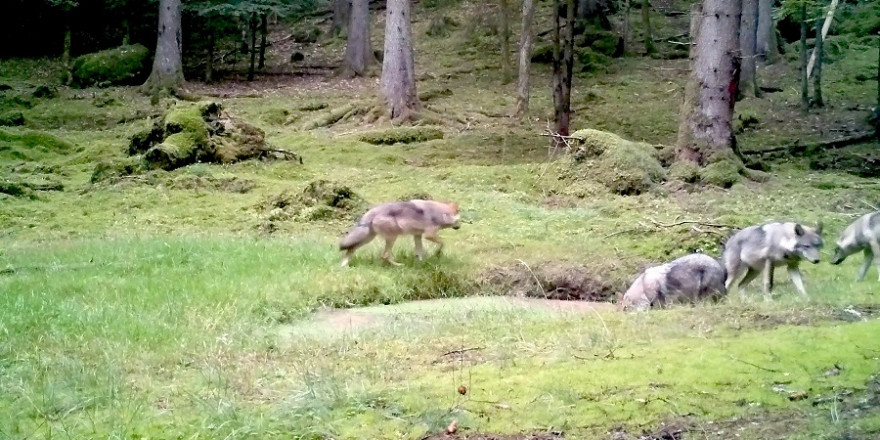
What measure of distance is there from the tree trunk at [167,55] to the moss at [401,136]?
9.51 m

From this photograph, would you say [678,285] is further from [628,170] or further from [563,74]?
[563,74]

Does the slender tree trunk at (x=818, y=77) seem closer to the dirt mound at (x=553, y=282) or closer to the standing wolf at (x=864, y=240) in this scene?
the standing wolf at (x=864, y=240)

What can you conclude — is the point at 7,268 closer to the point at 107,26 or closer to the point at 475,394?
the point at 475,394

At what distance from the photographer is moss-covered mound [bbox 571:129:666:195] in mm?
14547

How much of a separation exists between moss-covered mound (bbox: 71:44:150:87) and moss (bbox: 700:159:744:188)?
2207 cm

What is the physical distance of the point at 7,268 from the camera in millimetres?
10039

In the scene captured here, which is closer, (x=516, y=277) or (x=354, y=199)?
(x=516, y=277)

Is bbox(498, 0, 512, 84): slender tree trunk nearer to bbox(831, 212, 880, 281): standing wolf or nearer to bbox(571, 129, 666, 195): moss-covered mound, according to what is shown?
bbox(571, 129, 666, 195): moss-covered mound

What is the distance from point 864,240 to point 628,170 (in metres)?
5.28

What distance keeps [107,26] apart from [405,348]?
33.7 m

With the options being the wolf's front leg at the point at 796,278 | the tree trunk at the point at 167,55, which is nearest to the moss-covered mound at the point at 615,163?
the wolf's front leg at the point at 796,278

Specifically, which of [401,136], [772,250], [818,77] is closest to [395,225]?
[772,250]

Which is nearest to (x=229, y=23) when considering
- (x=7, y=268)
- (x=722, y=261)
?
(x=7, y=268)

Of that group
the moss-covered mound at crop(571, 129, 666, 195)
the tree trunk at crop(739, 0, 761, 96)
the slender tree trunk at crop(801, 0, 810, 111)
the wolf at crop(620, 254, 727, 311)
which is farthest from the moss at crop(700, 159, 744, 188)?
the tree trunk at crop(739, 0, 761, 96)
